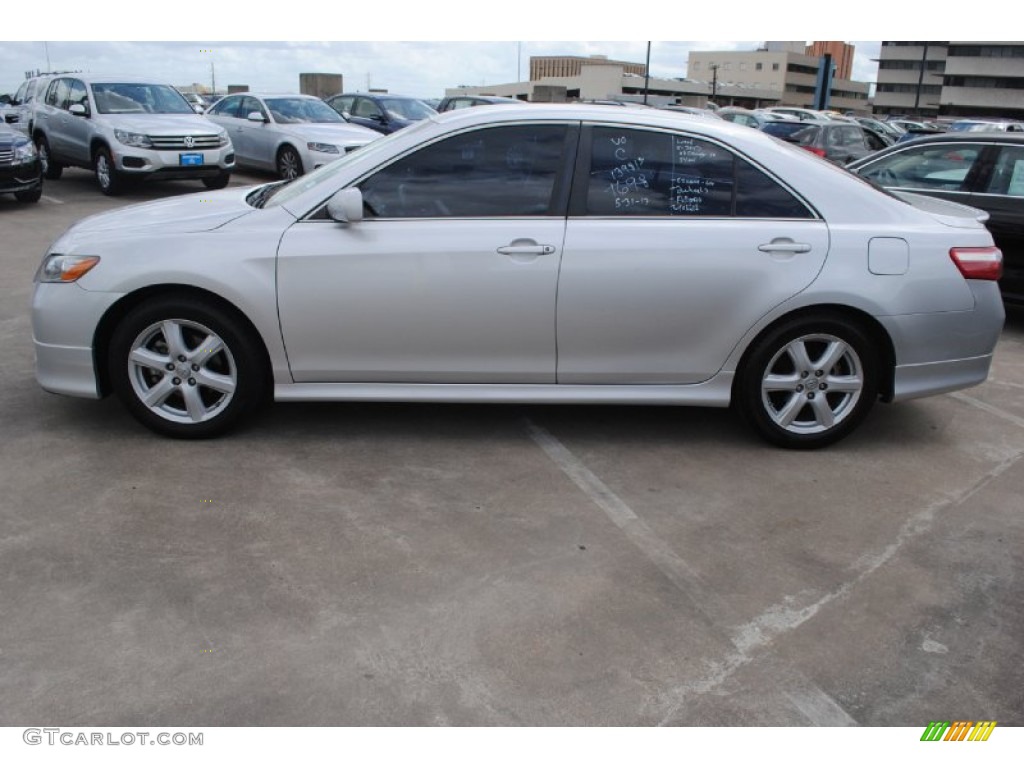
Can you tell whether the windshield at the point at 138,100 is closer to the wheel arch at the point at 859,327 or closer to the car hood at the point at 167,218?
the car hood at the point at 167,218

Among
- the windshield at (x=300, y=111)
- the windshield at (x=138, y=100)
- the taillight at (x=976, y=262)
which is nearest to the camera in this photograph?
the taillight at (x=976, y=262)

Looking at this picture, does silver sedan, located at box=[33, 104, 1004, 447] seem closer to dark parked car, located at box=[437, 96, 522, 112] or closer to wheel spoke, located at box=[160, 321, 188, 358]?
wheel spoke, located at box=[160, 321, 188, 358]

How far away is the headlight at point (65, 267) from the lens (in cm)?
450

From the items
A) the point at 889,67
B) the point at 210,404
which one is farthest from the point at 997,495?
the point at 889,67

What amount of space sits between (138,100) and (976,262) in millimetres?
13080

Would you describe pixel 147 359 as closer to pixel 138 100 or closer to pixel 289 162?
pixel 138 100

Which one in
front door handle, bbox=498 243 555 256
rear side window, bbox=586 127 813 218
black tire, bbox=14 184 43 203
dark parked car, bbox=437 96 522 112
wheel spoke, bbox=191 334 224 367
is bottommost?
black tire, bbox=14 184 43 203

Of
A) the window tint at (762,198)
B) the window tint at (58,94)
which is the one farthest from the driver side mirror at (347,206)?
the window tint at (58,94)

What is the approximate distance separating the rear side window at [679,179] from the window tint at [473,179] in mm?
278

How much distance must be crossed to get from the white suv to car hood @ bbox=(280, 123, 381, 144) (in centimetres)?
144

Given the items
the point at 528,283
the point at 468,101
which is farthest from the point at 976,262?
the point at 468,101

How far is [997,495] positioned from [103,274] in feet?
14.4

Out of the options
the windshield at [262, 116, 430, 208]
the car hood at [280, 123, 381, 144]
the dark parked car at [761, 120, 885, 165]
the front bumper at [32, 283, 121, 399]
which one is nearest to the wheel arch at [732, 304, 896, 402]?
→ the windshield at [262, 116, 430, 208]

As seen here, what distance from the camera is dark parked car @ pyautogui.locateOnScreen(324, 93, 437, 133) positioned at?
60.6ft
